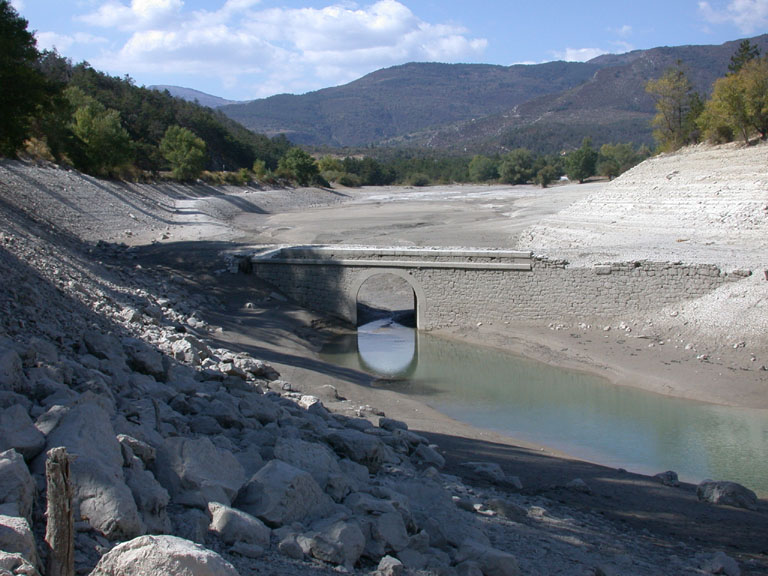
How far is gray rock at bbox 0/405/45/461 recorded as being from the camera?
459 centimetres

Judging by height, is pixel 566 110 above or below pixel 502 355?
above

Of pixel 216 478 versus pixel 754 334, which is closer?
pixel 216 478

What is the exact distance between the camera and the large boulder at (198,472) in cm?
514

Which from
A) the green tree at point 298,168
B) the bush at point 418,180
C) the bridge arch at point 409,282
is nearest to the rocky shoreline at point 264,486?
the bridge arch at point 409,282

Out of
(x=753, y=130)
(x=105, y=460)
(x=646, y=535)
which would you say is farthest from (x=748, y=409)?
(x=753, y=130)

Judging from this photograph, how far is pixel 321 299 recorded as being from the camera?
23.6 m

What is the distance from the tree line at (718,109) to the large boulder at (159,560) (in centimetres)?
3115

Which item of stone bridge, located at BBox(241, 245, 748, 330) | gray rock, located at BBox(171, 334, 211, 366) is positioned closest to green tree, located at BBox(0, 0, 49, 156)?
stone bridge, located at BBox(241, 245, 748, 330)

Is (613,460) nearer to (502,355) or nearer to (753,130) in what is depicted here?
(502,355)

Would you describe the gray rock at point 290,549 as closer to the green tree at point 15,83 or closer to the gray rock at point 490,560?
the gray rock at point 490,560

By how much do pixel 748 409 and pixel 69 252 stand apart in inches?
654

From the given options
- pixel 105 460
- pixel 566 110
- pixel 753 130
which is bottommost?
pixel 105 460

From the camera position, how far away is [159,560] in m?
3.59

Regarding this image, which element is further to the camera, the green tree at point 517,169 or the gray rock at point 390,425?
the green tree at point 517,169
